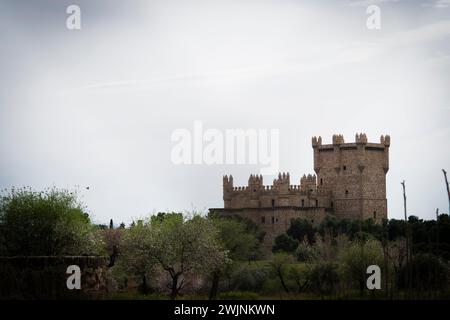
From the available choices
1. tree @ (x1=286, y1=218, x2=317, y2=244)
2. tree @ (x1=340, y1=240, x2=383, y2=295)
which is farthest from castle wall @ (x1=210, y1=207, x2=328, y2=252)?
tree @ (x1=340, y1=240, x2=383, y2=295)

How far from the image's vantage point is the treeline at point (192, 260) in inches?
1964

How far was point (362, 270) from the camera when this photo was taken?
5412 centimetres

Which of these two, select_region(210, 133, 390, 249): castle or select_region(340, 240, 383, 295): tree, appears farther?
select_region(210, 133, 390, 249): castle

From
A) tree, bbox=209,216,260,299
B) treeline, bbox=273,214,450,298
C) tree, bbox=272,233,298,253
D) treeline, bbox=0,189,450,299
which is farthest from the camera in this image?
tree, bbox=272,233,298,253

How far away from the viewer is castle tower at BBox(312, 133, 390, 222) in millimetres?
117250

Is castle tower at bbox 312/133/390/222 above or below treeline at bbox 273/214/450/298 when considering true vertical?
above

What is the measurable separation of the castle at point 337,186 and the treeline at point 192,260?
39418 millimetres

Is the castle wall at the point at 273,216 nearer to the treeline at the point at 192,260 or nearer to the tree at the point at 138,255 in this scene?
the treeline at the point at 192,260

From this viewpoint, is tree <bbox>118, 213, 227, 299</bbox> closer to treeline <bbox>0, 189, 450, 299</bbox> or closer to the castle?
treeline <bbox>0, 189, 450, 299</bbox>

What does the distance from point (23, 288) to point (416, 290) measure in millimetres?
15747

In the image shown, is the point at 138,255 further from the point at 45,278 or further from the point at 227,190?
the point at 227,190

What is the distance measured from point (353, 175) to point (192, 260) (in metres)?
61.5

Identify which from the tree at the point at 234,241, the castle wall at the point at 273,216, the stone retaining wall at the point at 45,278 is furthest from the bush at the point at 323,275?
the castle wall at the point at 273,216
